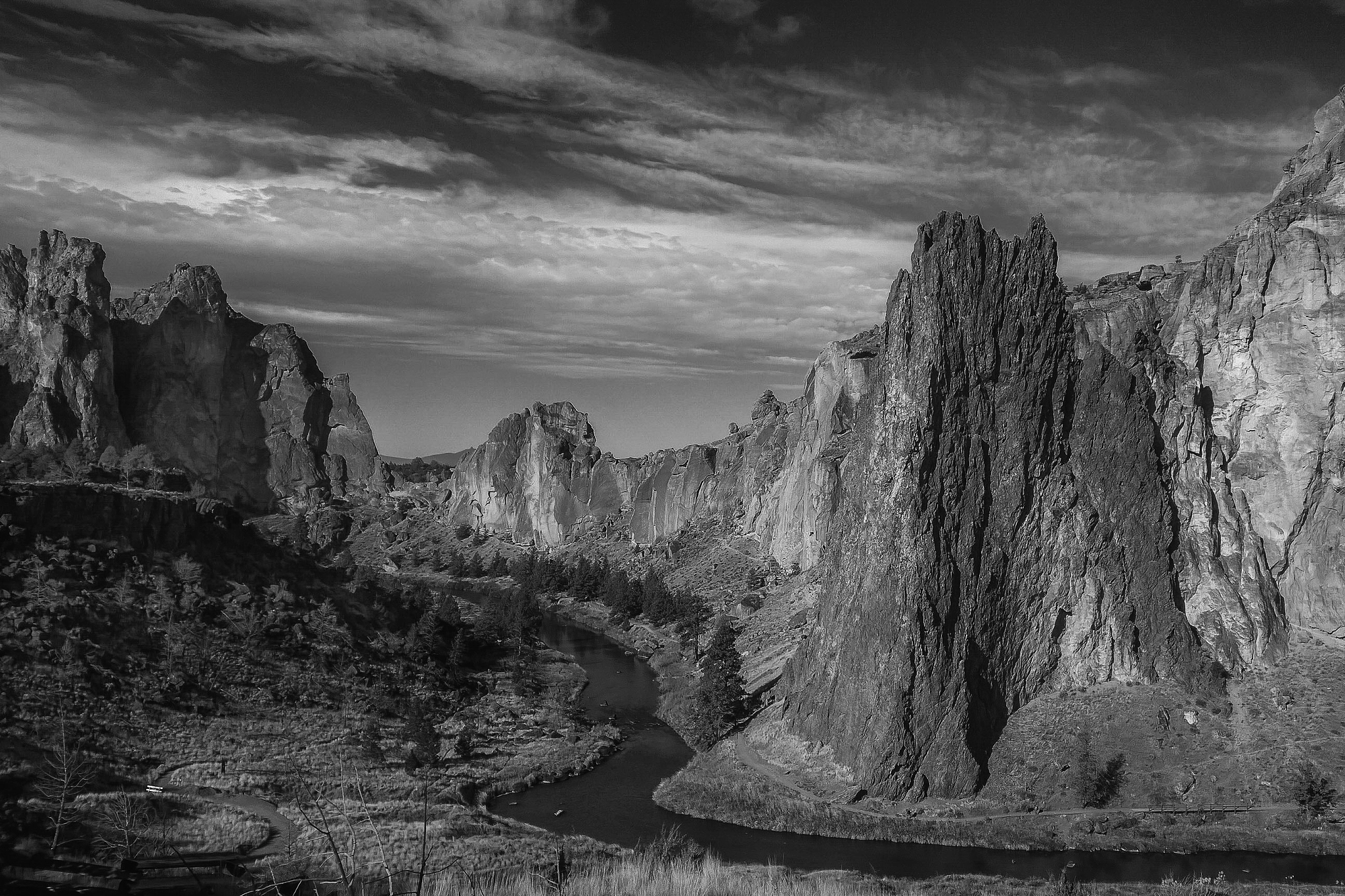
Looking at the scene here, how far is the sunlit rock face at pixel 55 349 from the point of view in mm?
134125

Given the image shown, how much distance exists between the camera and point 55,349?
13850cm

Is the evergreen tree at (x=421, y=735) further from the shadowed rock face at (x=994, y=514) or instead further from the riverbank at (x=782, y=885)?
the riverbank at (x=782, y=885)

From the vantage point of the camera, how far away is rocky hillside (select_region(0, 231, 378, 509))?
138250 mm

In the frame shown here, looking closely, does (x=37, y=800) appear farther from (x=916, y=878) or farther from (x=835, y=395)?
(x=835, y=395)

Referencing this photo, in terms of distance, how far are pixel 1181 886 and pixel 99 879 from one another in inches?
1266

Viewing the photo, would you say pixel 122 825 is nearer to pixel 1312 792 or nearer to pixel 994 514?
pixel 994 514

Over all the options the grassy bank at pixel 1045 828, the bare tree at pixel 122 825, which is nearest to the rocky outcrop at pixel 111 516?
the bare tree at pixel 122 825

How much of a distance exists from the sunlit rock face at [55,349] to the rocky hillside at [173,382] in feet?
0.63

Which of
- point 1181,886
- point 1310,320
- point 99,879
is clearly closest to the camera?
point 99,879

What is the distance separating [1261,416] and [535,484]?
144834 mm

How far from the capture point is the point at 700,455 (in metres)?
167

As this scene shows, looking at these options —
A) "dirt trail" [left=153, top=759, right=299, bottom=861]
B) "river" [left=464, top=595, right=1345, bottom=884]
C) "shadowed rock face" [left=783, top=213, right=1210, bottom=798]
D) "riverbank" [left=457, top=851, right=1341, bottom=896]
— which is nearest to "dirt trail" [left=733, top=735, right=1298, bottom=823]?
"river" [left=464, top=595, right=1345, bottom=884]

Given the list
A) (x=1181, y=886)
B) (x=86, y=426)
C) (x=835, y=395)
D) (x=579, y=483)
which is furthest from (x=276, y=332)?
(x=1181, y=886)

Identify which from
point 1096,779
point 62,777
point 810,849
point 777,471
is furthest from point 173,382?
point 1096,779
